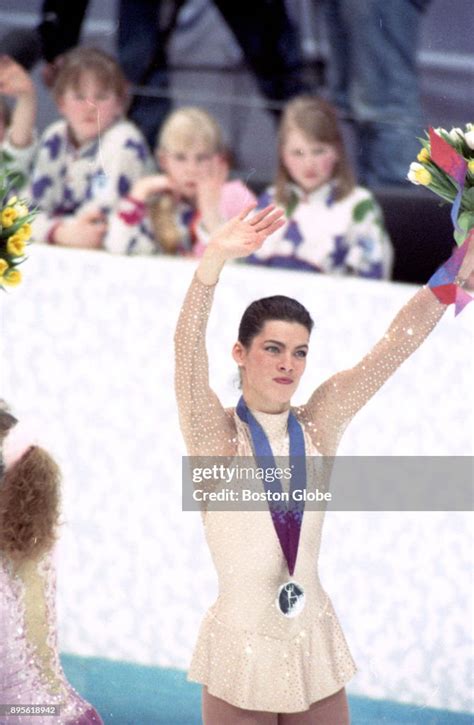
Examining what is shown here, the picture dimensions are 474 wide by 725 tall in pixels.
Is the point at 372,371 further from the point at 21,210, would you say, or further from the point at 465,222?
the point at 21,210

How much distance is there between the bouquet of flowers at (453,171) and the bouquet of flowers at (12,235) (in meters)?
0.67

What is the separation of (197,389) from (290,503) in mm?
249

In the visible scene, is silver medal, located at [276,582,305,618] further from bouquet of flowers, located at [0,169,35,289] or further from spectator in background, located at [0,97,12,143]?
spectator in background, located at [0,97,12,143]

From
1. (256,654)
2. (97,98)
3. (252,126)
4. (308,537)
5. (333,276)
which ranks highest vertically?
(252,126)

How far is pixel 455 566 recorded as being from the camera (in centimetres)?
282

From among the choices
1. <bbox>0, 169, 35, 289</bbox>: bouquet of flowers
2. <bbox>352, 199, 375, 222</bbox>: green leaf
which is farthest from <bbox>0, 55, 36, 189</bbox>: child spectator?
<bbox>352, 199, 375, 222</bbox>: green leaf

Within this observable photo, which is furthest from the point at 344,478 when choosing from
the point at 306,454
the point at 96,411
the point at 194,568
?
the point at 96,411

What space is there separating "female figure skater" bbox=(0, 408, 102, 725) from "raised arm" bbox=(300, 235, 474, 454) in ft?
1.64

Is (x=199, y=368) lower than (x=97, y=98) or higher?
lower

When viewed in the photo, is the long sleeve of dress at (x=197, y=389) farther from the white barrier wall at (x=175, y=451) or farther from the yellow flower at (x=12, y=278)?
the yellow flower at (x=12, y=278)

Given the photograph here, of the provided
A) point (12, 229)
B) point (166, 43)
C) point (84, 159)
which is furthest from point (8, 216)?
point (166, 43)

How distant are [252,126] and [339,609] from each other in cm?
190

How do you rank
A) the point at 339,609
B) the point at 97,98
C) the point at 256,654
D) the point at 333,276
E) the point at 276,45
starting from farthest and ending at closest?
1. the point at 276,45
2. the point at 97,98
3. the point at 333,276
4. the point at 339,609
5. the point at 256,654

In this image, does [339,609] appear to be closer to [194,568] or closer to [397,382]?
[194,568]
